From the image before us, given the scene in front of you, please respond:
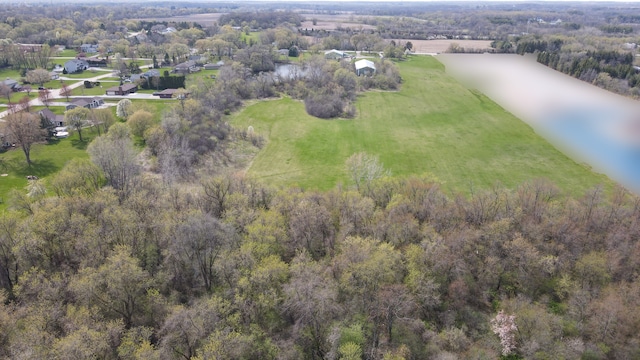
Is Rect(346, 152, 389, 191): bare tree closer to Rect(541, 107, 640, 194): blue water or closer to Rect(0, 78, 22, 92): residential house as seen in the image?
Rect(541, 107, 640, 194): blue water

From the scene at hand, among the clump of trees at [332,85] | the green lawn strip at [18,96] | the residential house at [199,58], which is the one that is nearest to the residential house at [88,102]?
the green lawn strip at [18,96]

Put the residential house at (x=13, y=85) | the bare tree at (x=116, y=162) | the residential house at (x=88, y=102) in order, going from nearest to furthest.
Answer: the bare tree at (x=116, y=162)
the residential house at (x=88, y=102)
the residential house at (x=13, y=85)

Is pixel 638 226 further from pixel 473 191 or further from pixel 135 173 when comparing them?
pixel 135 173

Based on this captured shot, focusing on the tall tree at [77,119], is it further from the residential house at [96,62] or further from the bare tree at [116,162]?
the residential house at [96,62]

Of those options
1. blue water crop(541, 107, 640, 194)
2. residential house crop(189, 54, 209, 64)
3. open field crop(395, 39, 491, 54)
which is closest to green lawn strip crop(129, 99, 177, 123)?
residential house crop(189, 54, 209, 64)

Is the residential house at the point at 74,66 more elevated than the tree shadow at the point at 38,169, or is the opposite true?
the residential house at the point at 74,66
